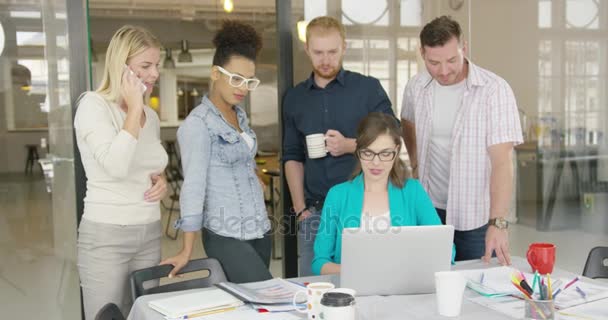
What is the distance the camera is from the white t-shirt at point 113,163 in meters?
2.29

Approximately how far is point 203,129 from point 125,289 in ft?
2.24

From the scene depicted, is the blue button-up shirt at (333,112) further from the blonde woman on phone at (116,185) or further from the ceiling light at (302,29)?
the blonde woman on phone at (116,185)

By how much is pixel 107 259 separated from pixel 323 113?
1.22 meters

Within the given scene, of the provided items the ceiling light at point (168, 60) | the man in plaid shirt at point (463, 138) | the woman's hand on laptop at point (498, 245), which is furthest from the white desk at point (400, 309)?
the ceiling light at point (168, 60)

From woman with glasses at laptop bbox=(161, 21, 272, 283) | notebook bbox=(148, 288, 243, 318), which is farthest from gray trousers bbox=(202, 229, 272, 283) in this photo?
notebook bbox=(148, 288, 243, 318)

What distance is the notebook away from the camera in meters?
1.87

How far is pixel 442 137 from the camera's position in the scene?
9.64 ft

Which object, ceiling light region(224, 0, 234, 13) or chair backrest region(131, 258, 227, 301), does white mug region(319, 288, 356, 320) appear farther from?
ceiling light region(224, 0, 234, 13)

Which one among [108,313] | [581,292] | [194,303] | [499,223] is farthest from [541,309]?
[108,313]

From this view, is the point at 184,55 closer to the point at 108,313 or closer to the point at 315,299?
the point at 108,313

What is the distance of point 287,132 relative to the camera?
10.5 ft

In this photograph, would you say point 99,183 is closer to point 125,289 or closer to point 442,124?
point 125,289

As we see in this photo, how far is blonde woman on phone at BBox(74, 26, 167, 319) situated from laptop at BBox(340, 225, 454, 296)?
895 millimetres

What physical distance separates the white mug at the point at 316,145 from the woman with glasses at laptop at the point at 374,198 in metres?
0.34
